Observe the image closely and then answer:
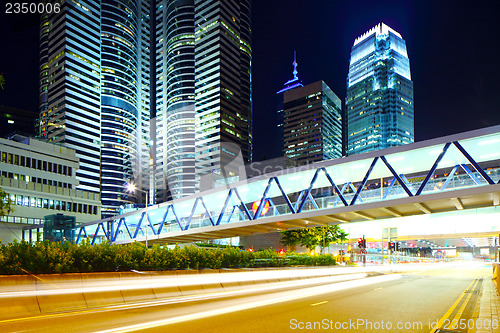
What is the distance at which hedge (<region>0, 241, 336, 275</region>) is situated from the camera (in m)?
13.8

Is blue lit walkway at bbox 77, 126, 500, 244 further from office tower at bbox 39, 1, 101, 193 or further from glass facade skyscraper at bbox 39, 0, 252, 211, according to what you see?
glass facade skyscraper at bbox 39, 0, 252, 211

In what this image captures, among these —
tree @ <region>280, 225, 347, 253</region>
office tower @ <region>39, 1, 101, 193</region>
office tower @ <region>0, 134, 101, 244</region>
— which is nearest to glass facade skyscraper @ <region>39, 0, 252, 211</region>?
office tower @ <region>39, 1, 101, 193</region>

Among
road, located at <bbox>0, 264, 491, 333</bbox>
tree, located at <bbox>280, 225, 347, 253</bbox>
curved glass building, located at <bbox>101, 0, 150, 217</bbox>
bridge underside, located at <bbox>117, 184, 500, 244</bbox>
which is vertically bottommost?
tree, located at <bbox>280, 225, 347, 253</bbox>

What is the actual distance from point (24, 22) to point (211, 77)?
174m

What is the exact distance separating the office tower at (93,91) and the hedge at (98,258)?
144372 millimetres

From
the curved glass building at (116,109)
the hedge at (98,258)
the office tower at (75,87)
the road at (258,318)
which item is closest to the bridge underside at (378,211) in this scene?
the hedge at (98,258)

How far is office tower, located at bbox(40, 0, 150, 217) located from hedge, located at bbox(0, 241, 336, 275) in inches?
5684

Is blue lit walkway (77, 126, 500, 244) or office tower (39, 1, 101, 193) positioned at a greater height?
office tower (39, 1, 101, 193)

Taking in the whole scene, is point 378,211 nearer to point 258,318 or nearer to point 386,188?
point 386,188

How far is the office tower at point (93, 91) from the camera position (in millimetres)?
156750

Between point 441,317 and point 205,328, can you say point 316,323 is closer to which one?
point 205,328

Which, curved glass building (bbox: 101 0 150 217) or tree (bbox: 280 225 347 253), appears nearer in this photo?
tree (bbox: 280 225 347 253)

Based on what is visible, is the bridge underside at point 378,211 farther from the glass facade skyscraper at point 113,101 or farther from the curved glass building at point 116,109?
the curved glass building at point 116,109

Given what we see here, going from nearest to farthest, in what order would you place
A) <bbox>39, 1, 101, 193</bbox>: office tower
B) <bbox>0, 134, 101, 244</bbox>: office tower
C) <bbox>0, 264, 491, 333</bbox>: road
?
<bbox>0, 264, 491, 333</bbox>: road, <bbox>0, 134, 101, 244</bbox>: office tower, <bbox>39, 1, 101, 193</bbox>: office tower
